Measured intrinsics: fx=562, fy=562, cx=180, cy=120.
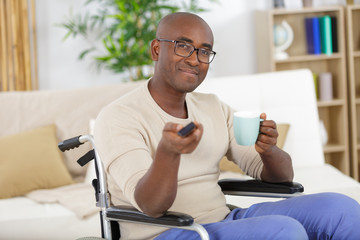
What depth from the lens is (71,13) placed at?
416cm

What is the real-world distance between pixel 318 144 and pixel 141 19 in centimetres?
190

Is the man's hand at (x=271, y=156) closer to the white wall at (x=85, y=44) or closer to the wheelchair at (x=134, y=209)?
the wheelchair at (x=134, y=209)

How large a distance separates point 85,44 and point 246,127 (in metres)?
2.93

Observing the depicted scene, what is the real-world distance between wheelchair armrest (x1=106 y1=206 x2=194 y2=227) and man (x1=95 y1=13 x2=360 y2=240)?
0.02 metres

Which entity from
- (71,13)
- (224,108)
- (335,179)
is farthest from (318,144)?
(71,13)

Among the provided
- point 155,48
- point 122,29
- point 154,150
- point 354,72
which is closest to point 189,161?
point 154,150

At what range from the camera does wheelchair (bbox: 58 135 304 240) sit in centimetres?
138

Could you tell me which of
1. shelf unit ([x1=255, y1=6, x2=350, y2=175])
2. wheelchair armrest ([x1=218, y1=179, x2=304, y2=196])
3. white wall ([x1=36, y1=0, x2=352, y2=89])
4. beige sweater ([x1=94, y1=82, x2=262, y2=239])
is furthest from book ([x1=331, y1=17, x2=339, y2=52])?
wheelchair armrest ([x1=218, y1=179, x2=304, y2=196])

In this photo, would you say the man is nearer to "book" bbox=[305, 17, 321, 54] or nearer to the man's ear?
the man's ear

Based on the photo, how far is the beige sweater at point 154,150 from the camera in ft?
4.89

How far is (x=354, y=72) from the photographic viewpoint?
4.21 m

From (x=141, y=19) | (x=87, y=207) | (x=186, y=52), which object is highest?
(x=141, y=19)

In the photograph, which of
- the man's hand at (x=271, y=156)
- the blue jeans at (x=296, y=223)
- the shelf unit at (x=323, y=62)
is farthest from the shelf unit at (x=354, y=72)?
the blue jeans at (x=296, y=223)

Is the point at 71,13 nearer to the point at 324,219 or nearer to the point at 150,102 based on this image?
the point at 150,102
